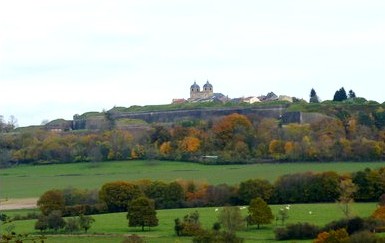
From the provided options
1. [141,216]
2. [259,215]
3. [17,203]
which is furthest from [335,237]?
[17,203]

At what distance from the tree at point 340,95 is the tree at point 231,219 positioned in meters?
67.8

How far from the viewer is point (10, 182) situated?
71250mm

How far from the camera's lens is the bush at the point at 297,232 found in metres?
36.8

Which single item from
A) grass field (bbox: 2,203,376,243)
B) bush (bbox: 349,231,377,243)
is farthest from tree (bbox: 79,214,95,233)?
bush (bbox: 349,231,377,243)

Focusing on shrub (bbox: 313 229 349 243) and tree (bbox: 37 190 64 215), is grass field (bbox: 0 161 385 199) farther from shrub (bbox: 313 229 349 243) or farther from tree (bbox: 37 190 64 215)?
shrub (bbox: 313 229 349 243)

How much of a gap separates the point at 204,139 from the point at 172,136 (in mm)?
4380

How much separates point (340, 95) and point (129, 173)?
139ft

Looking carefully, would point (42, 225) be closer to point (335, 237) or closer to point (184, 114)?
point (335, 237)

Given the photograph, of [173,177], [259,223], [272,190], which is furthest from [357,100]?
[259,223]

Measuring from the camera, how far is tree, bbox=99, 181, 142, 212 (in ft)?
175

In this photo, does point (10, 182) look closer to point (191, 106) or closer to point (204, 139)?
point (204, 139)

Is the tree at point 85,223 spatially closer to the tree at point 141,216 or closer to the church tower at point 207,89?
the tree at point 141,216

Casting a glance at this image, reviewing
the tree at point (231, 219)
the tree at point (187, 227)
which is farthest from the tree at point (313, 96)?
the tree at point (187, 227)

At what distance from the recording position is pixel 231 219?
40000mm
